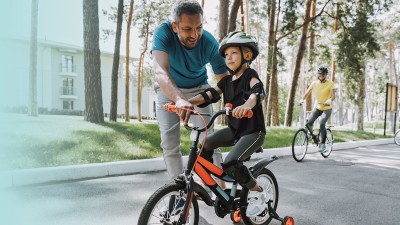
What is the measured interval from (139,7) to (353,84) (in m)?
14.9

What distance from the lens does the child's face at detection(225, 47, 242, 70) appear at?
10.3 ft

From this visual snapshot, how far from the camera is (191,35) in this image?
9.99 feet

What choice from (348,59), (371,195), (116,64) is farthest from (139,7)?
(371,195)

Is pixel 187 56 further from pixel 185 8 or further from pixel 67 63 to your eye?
pixel 67 63

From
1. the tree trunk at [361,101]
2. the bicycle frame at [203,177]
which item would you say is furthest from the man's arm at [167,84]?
the tree trunk at [361,101]

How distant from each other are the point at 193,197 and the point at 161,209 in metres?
0.27

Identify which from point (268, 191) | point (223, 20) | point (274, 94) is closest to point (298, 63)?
point (274, 94)

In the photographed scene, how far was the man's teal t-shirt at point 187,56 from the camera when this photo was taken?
3230 mm

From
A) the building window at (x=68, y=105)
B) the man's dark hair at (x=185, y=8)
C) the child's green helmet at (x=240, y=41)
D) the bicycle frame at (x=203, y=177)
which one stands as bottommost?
the building window at (x=68, y=105)

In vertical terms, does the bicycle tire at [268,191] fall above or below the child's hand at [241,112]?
below

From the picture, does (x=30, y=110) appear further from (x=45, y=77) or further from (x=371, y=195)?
(x=45, y=77)

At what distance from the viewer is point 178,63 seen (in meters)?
3.44

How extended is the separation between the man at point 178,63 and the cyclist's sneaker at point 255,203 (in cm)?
50

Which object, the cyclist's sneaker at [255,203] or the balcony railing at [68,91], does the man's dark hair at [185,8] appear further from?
the balcony railing at [68,91]
